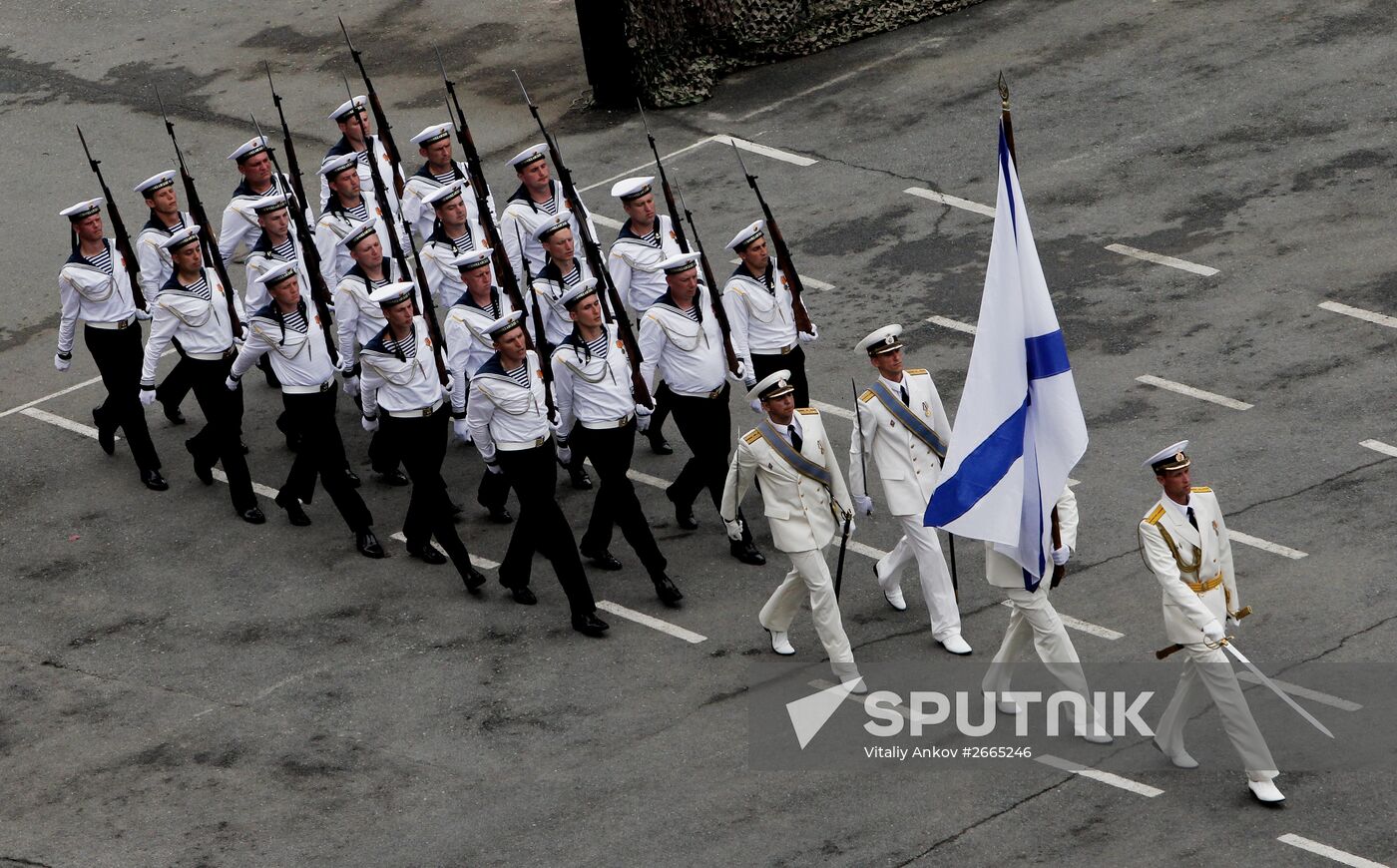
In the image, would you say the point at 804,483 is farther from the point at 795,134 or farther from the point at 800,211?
the point at 795,134

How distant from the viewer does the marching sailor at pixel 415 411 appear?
12727 millimetres

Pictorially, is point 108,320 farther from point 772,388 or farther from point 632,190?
point 772,388

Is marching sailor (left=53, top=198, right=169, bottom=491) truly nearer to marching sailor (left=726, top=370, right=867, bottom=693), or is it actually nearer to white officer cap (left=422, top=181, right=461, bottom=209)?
white officer cap (left=422, top=181, right=461, bottom=209)

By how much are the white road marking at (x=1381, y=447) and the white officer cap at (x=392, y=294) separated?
6063 mm

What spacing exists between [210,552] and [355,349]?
5.60ft

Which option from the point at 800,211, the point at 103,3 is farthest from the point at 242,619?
the point at 103,3

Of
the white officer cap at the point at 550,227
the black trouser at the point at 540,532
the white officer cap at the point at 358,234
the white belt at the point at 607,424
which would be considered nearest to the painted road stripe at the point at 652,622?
the black trouser at the point at 540,532

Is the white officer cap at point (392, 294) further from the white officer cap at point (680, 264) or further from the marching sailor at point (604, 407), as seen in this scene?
the white officer cap at point (680, 264)

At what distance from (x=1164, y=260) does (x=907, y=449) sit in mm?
4940

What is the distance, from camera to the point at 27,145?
20.7 m

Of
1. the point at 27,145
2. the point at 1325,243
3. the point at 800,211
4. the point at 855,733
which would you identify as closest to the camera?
the point at 855,733

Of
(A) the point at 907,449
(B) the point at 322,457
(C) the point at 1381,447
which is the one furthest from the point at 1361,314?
(B) the point at 322,457

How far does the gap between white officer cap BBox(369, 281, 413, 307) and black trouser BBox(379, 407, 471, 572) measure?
739mm

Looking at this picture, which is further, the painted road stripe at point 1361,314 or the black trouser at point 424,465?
the painted road stripe at point 1361,314
